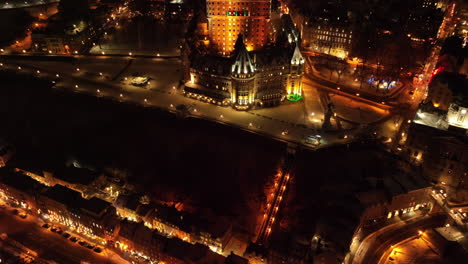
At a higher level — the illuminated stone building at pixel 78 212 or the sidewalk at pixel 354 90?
the sidewalk at pixel 354 90

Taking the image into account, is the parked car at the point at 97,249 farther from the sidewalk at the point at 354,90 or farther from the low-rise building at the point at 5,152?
the sidewalk at the point at 354,90

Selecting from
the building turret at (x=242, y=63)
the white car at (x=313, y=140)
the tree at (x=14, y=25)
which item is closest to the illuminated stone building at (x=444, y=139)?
the white car at (x=313, y=140)

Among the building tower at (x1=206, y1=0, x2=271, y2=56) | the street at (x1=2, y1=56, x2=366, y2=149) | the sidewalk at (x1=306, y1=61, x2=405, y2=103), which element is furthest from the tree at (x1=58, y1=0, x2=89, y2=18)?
the sidewalk at (x1=306, y1=61, x2=405, y2=103)

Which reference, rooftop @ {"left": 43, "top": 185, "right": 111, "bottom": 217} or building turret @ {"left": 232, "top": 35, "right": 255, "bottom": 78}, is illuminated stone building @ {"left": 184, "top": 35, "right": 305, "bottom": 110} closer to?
building turret @ {"left": 232, "top": 35, "right": 255, "bottom": 78}

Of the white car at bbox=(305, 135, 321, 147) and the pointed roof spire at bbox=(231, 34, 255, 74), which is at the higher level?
the pointed roof spire at bbox=(231, 34, 255, 74)

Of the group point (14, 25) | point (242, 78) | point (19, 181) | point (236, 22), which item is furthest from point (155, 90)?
point (14, 25)

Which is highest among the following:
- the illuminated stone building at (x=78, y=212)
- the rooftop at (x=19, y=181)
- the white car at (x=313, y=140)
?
the white car at (x=313, y=140)

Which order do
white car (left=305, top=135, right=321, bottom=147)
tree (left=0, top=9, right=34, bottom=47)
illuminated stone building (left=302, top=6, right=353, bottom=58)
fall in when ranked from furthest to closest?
tree (left=0, top=9, right=34, bottom=47) → illuminated stone building (left=302, top=6, right=353, bottom=58) → white car (left=305, top=135, right=321, bottom=147)

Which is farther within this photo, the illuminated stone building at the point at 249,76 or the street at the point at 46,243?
the illuminated stone building at the point at 249,76
